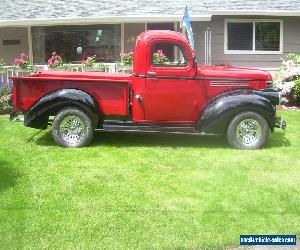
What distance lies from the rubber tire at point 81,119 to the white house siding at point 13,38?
959 centimetres

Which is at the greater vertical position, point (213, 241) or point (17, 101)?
point (17, 101)

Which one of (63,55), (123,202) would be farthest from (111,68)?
(123,202)

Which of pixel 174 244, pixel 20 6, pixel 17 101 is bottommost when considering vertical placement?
pixel 174 244

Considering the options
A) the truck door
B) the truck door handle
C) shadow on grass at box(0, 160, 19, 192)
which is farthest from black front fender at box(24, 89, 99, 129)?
shadow on grass at box(0, 160, 19, 192)

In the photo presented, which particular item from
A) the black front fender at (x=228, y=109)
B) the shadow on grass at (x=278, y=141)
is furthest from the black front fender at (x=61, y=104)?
the shadow on grass at (x=278, y=141)

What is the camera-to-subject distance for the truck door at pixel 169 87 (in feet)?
28.6

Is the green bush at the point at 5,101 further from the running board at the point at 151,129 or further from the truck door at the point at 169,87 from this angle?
the truck door at the point at 169,87

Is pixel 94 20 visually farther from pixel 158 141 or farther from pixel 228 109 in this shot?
pixel 228 109

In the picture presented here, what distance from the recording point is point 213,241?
5.16 m

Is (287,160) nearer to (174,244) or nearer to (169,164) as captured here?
(169,164)

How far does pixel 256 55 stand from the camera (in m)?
16.4

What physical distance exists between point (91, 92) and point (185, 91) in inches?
67.3

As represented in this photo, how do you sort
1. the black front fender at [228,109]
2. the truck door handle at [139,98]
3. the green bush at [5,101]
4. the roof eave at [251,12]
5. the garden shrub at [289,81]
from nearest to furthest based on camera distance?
the black front fender at [228,109], the truck door handle at [139,98], the green bush at [5,101], the garden shrub at [289,81], the roof eave at [251,12]

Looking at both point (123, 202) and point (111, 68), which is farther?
point (111, 68)
